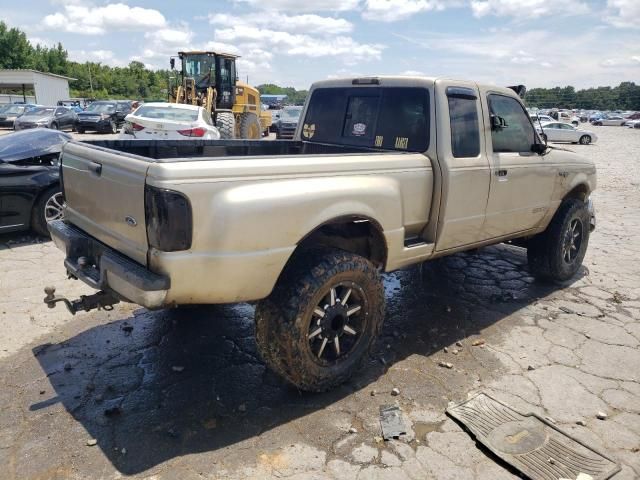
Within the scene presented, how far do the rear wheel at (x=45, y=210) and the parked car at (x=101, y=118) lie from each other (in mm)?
18797

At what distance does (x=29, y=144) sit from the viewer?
21.2 feet

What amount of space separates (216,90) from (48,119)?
10407 millimetres

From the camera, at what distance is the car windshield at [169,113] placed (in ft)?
37.5

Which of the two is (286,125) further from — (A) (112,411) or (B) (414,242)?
(A) (112,411)

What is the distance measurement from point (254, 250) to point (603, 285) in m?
4.56

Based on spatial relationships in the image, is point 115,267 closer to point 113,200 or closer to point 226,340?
point 113,200

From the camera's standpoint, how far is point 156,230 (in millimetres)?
2586

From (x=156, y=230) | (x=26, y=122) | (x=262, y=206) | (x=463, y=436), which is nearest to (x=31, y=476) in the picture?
(x=156, y=230)

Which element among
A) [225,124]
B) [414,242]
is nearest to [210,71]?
[225,124]

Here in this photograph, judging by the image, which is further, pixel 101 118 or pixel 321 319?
pixel 101 118

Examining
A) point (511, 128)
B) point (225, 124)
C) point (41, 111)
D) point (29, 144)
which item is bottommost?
point (41, 111)

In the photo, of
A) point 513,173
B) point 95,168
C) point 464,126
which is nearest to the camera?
point 95,168

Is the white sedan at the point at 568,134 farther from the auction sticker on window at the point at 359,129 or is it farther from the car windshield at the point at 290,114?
the auction sticker on window at the point at 359,129

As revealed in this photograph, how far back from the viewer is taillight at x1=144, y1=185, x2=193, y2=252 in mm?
2515
